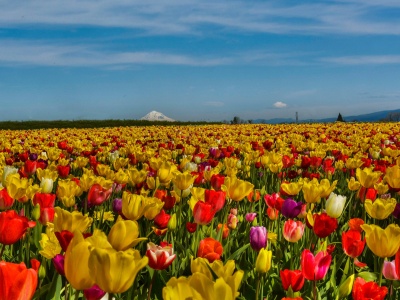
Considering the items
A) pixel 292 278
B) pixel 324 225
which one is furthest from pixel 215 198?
pixel 292 278

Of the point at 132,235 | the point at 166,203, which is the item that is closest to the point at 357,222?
the point at 166,203

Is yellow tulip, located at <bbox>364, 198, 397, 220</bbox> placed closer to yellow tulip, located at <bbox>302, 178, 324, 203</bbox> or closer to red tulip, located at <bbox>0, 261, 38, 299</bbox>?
yellow tulip, located at <bbox>302, 178, 324, 203</bbox>

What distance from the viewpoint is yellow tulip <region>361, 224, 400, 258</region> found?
93.7 inches

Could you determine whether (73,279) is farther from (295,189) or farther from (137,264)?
(295,189)

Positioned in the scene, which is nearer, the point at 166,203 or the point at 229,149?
the point at 166,203

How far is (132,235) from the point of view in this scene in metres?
1.99

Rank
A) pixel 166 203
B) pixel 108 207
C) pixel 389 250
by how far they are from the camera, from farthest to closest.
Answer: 1. pixel 108 207
2. pixel 166 203
3. pixel 389 250

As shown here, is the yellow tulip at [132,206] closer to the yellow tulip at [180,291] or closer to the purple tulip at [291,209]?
the purple tulip at [291,209]

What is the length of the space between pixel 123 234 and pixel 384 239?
1.28 m

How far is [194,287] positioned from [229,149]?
6994mm

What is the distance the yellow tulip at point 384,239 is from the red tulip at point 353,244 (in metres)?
0.30

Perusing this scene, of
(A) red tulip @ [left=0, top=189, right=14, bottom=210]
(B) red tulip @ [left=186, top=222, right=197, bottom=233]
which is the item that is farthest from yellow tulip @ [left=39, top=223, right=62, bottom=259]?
(A) red tulip @ [left=0, top=189, right=14, bottom=210]

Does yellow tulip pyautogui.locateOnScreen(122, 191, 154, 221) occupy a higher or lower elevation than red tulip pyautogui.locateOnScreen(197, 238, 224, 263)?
higher

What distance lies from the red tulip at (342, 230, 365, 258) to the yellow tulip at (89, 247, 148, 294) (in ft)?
5.24
